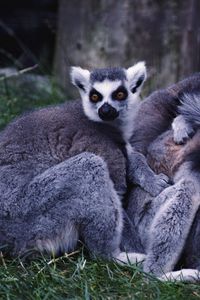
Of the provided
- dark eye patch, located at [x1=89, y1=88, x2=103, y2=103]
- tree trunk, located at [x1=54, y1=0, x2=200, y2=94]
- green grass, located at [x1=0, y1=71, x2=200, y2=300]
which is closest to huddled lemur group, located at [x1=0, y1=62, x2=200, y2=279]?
dark eye patch, located at [x1=89, y1=88, x2=103, y2=103]

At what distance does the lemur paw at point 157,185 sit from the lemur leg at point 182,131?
400mm

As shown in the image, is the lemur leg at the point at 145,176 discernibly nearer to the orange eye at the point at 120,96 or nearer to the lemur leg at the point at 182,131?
the lemur leg at the point at 182,131

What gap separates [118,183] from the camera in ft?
23.3

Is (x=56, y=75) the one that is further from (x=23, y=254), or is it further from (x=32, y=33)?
(x=23, y=254)

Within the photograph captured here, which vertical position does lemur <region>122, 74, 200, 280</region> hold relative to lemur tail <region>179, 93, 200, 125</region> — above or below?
below

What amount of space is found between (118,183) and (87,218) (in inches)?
21.0

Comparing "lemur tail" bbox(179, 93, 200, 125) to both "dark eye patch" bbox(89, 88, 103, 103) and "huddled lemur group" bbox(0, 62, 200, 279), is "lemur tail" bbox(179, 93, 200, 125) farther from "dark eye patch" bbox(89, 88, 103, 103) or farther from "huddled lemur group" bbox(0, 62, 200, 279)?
"dark eye patch" bbox(89, 88, 103, 103)

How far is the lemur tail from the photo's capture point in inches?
280

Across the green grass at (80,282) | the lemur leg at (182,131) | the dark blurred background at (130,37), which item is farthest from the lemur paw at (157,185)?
the dark blurred background at (130,37)

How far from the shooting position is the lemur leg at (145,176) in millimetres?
7227

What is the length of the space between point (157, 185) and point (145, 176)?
0.48ft

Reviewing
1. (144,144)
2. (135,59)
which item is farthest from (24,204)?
(135,59)

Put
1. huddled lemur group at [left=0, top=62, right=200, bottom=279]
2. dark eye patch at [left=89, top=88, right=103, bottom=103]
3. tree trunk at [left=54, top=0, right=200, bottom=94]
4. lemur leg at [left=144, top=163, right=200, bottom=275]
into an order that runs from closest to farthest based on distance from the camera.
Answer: lemur leg at [left=144, top=163, right=200, bottom=275], huddled lemur group at [left=0, top=62, right=200, bottom=279], dark eye patch at [left=89, top=88, right=103, bottom=103], tree trunk at [left=54, top=0, right=200, bottom=94]

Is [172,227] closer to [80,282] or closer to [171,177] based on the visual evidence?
[171,177]
